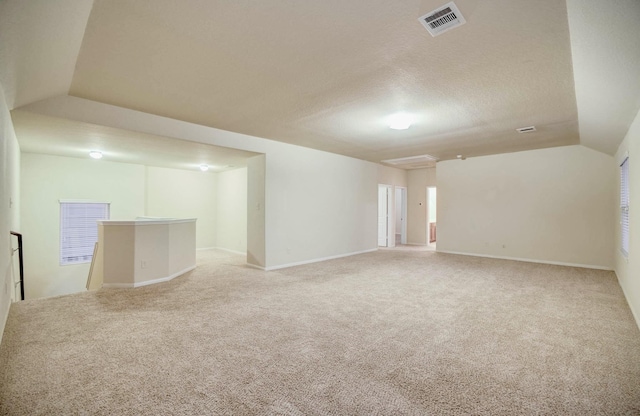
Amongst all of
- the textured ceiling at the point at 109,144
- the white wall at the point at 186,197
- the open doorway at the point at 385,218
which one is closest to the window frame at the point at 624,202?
the open doorway at the point at 385,218

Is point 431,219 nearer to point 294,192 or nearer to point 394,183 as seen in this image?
point 394,183

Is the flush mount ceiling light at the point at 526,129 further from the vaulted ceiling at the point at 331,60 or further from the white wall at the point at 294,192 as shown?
the white wall at the point at 294,192

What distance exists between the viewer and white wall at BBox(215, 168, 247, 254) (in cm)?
798

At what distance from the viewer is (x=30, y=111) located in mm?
3355

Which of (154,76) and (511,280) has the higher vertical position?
(154,76)

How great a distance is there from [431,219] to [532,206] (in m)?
4.15

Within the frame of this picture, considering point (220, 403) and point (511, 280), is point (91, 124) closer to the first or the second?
point (220, 403)

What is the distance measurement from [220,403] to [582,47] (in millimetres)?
3646

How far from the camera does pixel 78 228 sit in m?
6.68

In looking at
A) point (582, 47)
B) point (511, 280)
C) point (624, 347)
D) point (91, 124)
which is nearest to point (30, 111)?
point (91, 124)

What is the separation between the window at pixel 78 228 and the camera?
6.48 meters

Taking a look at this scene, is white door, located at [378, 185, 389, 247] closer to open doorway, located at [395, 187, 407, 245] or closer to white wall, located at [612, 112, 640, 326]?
open doorway, located at [395, 187, 407, 245]

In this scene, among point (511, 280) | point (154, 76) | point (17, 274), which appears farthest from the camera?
point (17, 274)

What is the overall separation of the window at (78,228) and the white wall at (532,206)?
8.88 meters
